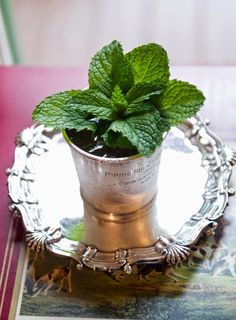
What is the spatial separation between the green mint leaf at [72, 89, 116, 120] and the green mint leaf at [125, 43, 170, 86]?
0.18 feet

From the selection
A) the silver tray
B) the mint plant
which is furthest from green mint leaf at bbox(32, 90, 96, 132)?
the silver tray

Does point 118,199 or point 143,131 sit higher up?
point 143,131

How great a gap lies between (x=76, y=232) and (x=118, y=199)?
0.24 ft

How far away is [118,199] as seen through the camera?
713mm

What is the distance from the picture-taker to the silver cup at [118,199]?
0.66m

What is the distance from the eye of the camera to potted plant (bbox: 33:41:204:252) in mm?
647

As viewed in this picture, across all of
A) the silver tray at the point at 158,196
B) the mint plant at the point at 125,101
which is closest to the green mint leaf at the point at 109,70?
the mint plant at the point at 125,101

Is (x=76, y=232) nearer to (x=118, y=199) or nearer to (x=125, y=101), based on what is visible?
(x=118, y=199)

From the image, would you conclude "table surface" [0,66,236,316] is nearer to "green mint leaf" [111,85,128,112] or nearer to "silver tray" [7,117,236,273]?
"silver tray" [7,117,236,273]

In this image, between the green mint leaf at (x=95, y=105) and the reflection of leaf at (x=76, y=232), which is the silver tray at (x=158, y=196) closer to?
the reflection of leaf at (x=76, y=232)

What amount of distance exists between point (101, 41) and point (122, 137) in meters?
0.98

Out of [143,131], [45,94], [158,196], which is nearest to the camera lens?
[143,131]

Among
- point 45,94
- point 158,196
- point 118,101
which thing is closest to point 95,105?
point 118,101

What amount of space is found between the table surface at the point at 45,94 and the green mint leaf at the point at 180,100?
0.61 ft
